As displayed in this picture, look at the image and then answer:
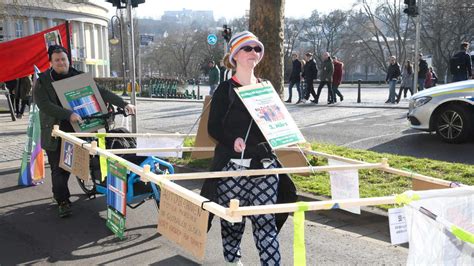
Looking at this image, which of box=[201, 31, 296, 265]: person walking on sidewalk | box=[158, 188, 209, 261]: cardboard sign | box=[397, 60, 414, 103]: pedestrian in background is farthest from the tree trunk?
box=[397, 60, 414, 103]: pedestrian in background

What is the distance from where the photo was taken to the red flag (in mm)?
7615

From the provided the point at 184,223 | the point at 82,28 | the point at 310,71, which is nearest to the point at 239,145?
the point at 184,223

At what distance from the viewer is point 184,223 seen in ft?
8.90

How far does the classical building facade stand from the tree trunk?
60.9 m

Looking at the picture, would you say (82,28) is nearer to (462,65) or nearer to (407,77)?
(407,77)

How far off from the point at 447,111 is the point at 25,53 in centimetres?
800

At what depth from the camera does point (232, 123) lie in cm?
331

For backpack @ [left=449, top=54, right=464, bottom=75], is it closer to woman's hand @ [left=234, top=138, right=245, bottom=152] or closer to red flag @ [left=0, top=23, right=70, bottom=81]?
red flag @ [left=0, top=23, right=70, bottom=81]

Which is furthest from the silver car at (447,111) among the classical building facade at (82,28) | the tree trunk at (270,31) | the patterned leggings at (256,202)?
the classical building facade at (82,28)

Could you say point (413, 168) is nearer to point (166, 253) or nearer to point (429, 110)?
point (429, 110)

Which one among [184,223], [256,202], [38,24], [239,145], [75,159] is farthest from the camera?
[38,24]

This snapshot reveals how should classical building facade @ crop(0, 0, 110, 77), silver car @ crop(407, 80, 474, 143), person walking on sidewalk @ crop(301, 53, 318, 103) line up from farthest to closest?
1. classical building facade @ crop(0, 0, 110, 77)
2. person walking on sidewalk @ crop(301, 53, 318, 103)
3. silver car @ crop(407, 80, 474, 143)

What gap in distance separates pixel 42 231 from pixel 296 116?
1101cm

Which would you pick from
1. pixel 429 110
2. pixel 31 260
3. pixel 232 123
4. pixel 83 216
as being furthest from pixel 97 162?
pixel 429 110
